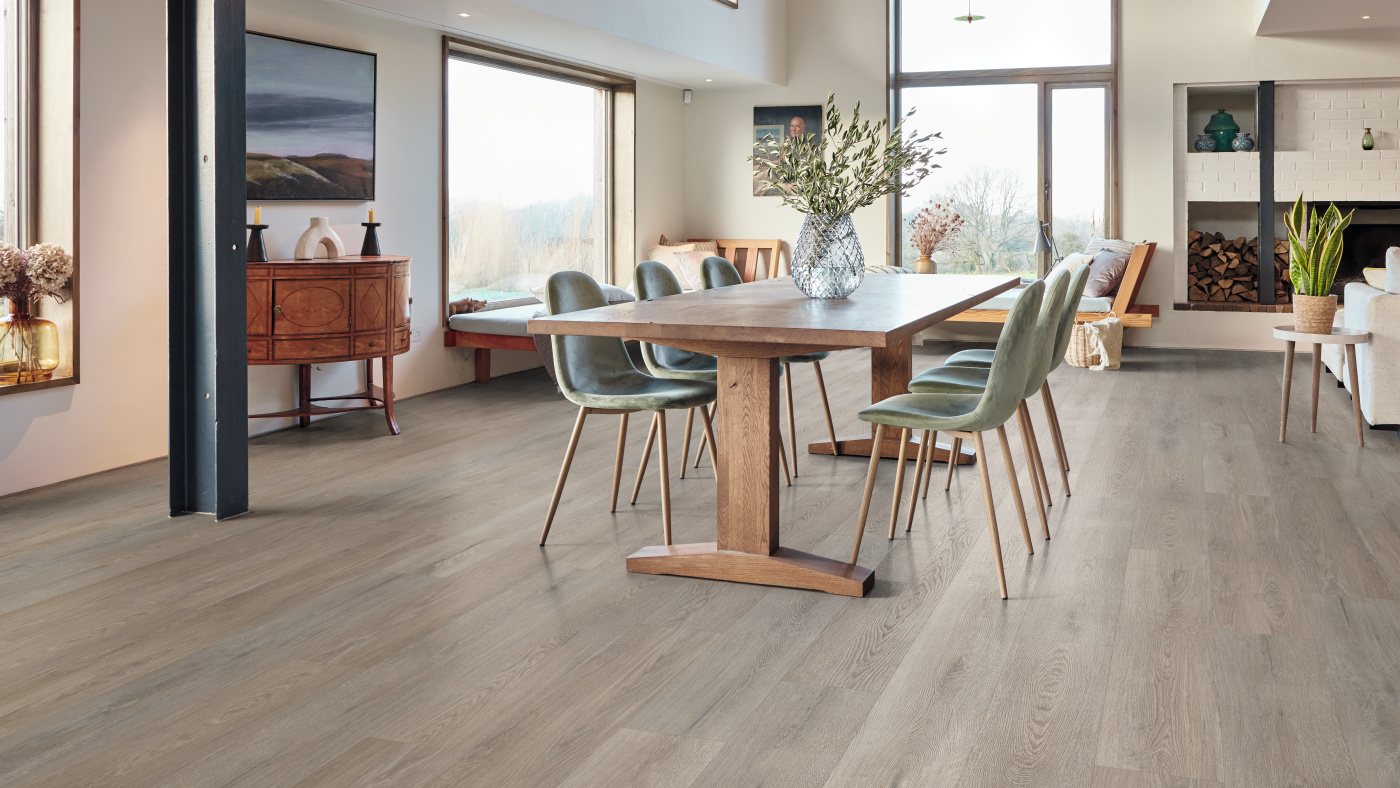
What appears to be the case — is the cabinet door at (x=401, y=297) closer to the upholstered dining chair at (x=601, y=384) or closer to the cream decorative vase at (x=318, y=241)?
the cream decorative vase at (x=318, y=241)

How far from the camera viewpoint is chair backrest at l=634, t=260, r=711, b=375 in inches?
177

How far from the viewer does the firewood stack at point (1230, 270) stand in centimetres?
934

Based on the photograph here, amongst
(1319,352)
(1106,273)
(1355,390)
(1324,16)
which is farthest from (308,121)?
(1324,16)

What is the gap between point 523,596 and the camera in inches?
127

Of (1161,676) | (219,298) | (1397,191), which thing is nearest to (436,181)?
(219,298)

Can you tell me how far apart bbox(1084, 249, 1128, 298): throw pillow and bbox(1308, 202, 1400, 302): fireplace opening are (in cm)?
177

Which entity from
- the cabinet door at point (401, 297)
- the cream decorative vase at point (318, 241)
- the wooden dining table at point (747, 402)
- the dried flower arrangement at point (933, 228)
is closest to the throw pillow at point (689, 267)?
the dried flower arrangement at point (933, 228)

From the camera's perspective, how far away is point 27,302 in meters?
4.50

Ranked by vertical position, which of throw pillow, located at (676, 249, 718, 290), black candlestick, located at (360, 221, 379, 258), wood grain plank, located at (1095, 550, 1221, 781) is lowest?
wood grain plank, located at (1095, 550, 1221, 781)

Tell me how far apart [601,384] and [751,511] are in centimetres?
89

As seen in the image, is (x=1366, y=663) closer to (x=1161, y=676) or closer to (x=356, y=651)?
(x=1161, y=676)

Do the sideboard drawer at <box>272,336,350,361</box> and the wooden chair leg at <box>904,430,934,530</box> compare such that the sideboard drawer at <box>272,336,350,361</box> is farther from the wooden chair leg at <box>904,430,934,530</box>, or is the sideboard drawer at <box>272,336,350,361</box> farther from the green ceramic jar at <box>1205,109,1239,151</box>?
the green ceramic jar at <box>1205,109,1239,151</box>

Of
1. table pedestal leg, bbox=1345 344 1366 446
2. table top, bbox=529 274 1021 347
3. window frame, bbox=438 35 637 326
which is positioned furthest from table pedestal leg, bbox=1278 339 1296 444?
window frame, bbox=438 35 637 326

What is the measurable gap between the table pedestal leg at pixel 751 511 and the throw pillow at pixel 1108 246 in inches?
252
